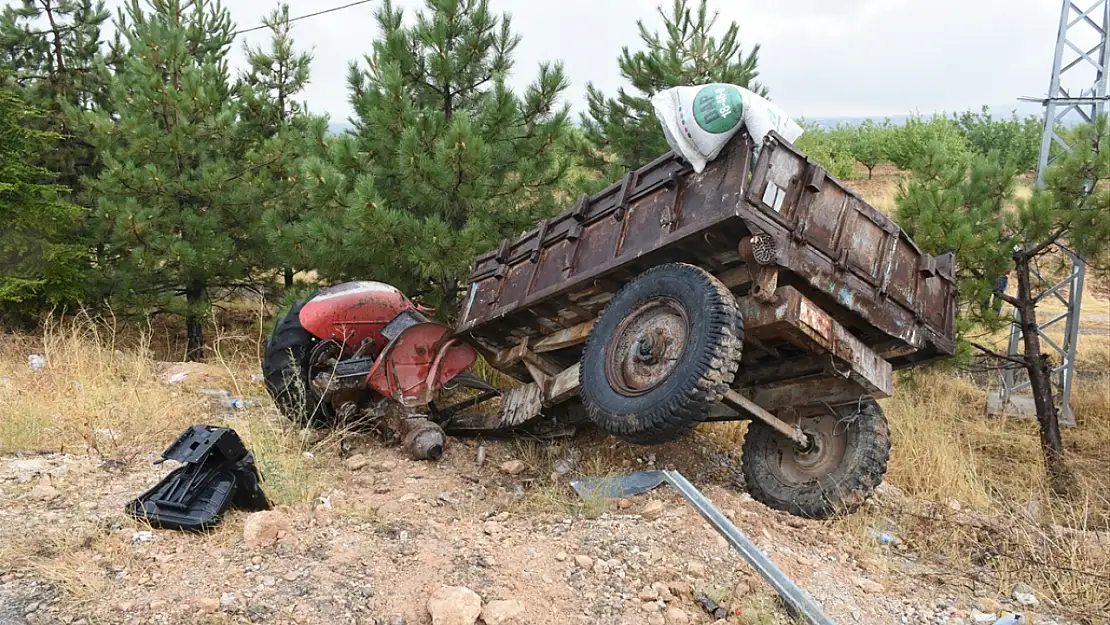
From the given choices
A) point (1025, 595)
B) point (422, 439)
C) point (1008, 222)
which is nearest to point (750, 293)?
point (1025, 595)

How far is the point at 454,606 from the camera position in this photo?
326 centimetres

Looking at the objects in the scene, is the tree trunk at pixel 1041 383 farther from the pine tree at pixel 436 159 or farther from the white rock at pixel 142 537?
the white rock at pixel 142 537

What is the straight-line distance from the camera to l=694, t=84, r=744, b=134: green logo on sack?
4312 mm

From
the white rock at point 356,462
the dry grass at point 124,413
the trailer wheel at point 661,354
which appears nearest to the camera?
the trailer wheel at point 661,354

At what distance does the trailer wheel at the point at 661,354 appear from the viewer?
4059 millimetres

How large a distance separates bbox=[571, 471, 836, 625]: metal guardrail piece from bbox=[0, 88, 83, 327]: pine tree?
7908 millimetres

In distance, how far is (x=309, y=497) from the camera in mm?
4457

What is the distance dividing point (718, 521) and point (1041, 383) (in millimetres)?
5298

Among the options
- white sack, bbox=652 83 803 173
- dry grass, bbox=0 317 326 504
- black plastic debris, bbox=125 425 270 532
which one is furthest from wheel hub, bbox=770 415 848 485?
black plastic debris, bbox=125 425 270 532

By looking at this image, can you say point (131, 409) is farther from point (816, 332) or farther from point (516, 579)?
point (816, 332)

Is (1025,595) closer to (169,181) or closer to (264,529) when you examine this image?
(264,529)

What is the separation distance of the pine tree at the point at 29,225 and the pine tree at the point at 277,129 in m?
2.34

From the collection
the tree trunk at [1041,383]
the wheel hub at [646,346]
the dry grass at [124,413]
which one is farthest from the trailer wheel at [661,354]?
the tree trunk at [1041,383]

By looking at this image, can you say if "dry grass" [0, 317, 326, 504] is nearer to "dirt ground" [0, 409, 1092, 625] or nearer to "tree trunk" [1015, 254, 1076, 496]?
"dirt ground" [0, 409, 1092, 625]
